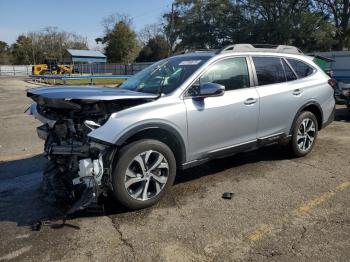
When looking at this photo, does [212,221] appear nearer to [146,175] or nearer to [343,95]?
[146,175]

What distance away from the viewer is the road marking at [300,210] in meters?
3.78

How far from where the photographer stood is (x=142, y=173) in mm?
4352

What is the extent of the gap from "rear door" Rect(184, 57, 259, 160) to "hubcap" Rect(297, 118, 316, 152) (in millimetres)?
1179

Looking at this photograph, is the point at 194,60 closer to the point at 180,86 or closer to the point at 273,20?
the point at 180,86

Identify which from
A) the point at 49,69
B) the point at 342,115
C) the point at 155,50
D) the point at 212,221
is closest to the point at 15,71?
the point at 49,69

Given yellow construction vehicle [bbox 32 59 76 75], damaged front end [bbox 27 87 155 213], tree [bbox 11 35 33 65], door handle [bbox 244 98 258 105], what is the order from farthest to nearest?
1. tree [bbox 11 35 33 65]
2. yellow construction vehicle [bbox 32 59 76 75]
3. door handle [bbox 244 98 258 105]
4. damaged front end [bbox 27 87 155 213]

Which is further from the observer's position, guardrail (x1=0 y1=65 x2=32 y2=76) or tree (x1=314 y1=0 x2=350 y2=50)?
guardrail (x1=0 y1=65 x2=32 y2=76)

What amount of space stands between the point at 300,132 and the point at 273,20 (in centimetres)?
3849

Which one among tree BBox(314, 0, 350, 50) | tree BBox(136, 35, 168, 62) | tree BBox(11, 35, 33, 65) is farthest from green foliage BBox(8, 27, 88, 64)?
tree BBox(314, 0, 350, 50)

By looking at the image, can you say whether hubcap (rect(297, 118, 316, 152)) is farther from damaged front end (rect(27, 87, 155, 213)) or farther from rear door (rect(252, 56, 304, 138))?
damaged front end (rect(27, 87, 155, 213))

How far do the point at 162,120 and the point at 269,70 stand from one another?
2.22m

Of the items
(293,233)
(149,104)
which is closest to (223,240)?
(293,233)

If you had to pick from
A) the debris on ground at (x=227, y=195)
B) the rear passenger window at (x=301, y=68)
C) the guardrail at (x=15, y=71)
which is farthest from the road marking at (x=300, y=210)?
the guardrail at (x=15, y=71)

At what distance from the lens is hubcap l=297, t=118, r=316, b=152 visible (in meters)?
6.25
